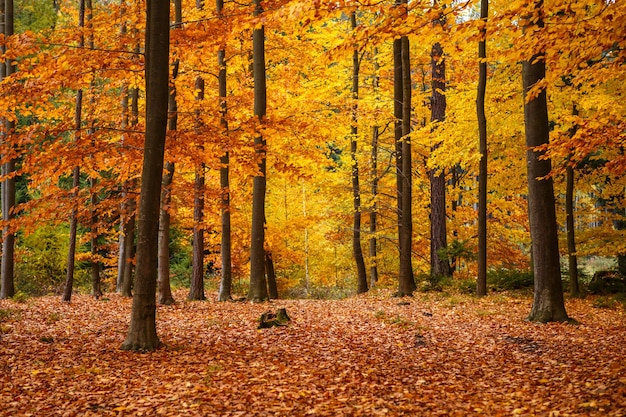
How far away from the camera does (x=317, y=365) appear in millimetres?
7629

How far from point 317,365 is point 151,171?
12.1 ft

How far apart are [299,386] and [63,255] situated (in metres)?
18.7

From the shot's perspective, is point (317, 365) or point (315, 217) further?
point (315, 217)

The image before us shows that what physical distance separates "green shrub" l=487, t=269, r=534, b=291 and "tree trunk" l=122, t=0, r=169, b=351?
472 inches

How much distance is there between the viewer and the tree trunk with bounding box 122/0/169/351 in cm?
794

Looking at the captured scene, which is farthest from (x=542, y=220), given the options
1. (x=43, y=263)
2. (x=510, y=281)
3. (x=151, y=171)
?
(x=43, y=263)

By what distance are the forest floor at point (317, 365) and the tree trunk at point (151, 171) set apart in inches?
21.2

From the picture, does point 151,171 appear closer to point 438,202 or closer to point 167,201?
point 167,201

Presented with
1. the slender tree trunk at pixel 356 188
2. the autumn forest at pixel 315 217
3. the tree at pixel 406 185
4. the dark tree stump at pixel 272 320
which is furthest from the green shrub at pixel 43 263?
the dark tree stump at pixel 272 320

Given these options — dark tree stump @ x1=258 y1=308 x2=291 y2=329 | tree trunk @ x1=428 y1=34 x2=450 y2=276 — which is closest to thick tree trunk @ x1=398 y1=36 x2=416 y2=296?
tree trunk @ x1=428 y1=34 x2=450 y2=276

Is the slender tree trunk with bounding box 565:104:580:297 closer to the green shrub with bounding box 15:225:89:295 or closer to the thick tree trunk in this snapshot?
the thick tree trunk

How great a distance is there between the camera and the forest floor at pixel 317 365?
572 cm

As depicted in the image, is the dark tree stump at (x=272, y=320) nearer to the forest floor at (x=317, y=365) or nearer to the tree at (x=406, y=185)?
the forest floor at (x=317, y=365)

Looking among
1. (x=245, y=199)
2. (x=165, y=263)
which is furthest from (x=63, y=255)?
(x=165, y=263)
